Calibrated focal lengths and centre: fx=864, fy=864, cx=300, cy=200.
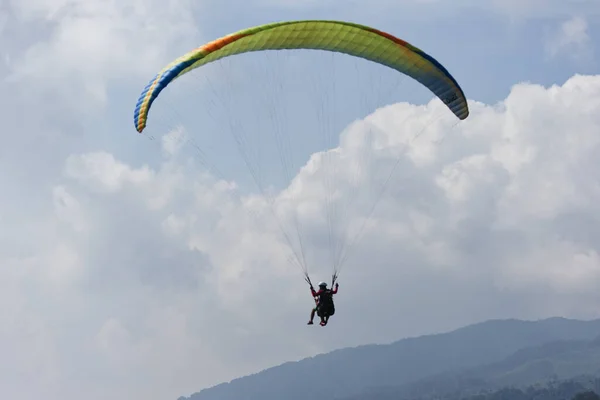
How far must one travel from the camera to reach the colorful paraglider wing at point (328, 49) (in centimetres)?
3356

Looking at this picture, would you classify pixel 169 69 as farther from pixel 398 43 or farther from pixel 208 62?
pixel 398 43

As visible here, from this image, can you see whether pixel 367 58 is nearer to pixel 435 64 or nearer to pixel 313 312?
pixel 435 64

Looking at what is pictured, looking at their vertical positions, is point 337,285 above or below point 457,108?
below

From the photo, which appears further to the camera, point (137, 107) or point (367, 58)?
point (367, 58)

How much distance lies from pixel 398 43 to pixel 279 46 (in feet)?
17.6

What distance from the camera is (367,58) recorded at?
38.1 meters

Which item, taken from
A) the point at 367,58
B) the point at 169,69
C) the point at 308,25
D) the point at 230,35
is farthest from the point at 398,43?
the point at 169,69

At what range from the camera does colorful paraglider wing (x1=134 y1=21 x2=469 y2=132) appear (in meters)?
33.6

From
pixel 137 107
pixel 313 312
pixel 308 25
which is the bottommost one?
pixel 313 312

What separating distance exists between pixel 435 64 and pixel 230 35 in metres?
9.78

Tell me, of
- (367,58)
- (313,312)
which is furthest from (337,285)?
(367,58)

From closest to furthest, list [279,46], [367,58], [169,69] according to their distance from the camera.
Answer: [169,69], [279,46], [367,58]

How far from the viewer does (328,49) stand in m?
37.1

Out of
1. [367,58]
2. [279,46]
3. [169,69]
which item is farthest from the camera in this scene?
[367,58]
